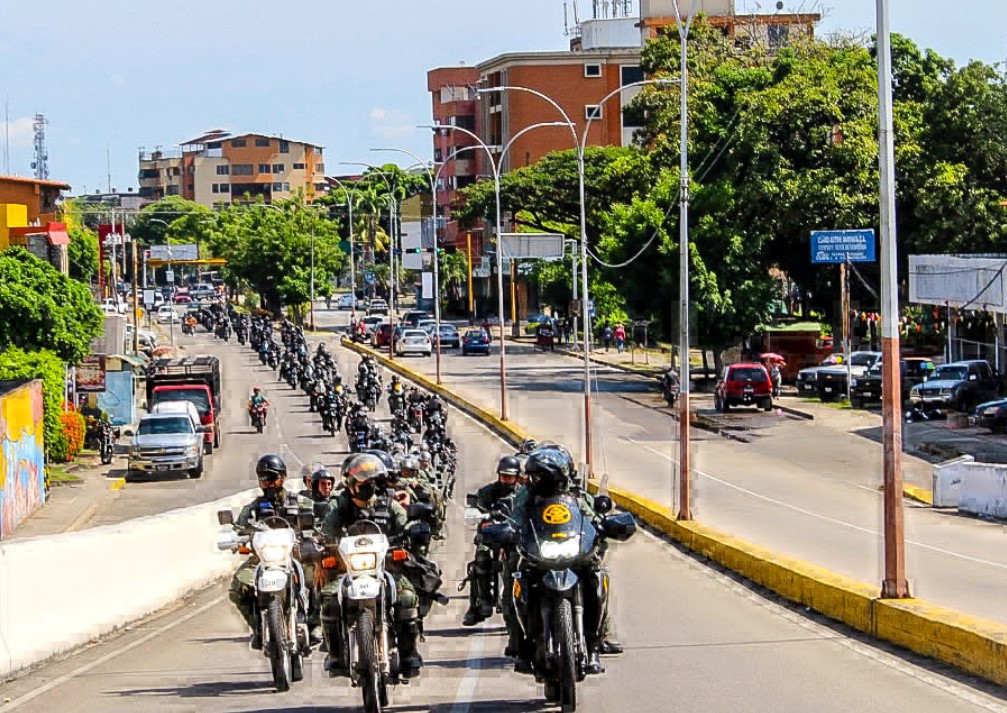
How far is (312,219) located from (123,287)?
30.6m

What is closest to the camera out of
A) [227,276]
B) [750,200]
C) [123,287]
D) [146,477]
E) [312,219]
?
[146,477]

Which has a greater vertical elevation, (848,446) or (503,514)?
(503,514)

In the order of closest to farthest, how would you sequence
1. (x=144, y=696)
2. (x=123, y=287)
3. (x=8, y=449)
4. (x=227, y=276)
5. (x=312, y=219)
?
(x=144, y=696) → (x=8, y=449) → (x=312, y=219) → (x=227, y=276) → (x=123, y=287)

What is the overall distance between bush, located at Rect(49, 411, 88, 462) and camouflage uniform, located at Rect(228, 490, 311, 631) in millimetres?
35807

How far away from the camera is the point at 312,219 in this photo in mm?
122625

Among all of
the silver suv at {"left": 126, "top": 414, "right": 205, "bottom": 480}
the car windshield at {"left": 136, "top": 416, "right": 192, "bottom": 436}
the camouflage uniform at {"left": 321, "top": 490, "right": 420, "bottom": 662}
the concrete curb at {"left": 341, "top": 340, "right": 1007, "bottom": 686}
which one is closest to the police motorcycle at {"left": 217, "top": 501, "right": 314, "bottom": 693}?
the camouflage uniform at {"left": 321, "top": 490, "right": 420, "bottom": 662}

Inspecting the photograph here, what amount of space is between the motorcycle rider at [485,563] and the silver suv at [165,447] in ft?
102

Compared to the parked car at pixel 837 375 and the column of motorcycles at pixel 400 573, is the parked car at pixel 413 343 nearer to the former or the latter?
the parked car at pixel 837 375

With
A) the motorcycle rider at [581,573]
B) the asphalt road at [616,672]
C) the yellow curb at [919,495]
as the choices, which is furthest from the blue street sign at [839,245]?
the motorcycle rider at [581,573]

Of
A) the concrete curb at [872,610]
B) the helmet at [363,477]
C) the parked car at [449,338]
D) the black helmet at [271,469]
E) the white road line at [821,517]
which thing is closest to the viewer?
the helmet at [363,477]

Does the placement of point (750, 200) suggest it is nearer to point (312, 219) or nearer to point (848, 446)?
point (848, 446)

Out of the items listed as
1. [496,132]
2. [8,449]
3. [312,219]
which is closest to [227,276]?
[312,219]

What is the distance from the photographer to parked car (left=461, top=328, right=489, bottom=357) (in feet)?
288

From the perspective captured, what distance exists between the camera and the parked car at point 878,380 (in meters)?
57.1
